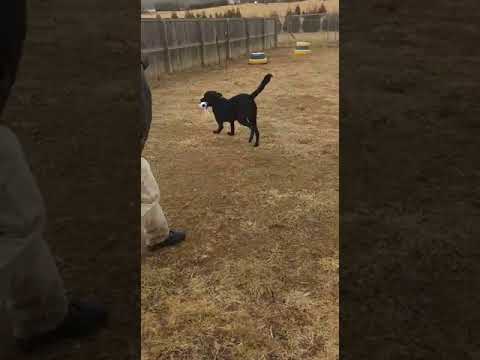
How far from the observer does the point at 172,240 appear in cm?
260

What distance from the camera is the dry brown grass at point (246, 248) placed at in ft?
5.98

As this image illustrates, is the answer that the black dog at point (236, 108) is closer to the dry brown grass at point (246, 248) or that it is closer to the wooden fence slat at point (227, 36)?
the dry brown grass at point (246, 248)

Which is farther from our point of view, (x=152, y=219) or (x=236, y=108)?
(x=236, y=108)

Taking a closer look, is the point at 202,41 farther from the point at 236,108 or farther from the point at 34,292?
the point at 34,292

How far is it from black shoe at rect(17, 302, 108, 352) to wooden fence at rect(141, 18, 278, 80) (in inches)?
294

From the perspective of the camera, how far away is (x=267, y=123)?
19.0 ft

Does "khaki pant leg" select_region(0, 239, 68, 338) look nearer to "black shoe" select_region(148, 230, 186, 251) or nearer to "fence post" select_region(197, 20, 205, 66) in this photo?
"black shoe" select_region(148, 230, 186, 251)

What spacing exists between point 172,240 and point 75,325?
107 centimetres

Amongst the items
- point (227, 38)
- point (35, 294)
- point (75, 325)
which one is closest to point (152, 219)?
point (75, 325)

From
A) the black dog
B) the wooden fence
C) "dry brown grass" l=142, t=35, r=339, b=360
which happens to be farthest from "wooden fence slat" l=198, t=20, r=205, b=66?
the black dog
